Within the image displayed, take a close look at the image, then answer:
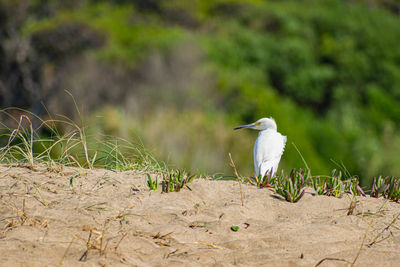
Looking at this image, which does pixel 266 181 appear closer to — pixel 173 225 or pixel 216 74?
pixel 173 225

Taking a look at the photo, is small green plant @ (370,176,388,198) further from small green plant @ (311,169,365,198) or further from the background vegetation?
the background vegetation

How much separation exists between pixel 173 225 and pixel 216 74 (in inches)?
458

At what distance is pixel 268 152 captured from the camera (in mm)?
4391

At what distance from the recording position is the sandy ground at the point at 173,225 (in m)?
2.46

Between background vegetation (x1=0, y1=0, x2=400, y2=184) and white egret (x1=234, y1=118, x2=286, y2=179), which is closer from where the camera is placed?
white egret (x1=234, y1=118, x2=286, y2=179)

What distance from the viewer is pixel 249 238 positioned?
8.92ft

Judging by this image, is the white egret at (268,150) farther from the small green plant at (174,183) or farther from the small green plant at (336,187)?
the small green plant at (174,183)

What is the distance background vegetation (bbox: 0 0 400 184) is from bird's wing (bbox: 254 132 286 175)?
58.7 inches

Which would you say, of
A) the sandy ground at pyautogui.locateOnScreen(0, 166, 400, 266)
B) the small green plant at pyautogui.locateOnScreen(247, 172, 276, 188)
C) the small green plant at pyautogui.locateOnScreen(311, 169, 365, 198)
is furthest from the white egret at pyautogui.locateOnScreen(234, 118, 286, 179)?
the sandy ground at pyautogui.locateOnScreen(0, 166, 400, 266)

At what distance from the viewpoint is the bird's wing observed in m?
4.32

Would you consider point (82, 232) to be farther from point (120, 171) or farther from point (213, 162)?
point (213, 162)

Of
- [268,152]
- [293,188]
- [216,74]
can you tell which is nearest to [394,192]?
[293,188]

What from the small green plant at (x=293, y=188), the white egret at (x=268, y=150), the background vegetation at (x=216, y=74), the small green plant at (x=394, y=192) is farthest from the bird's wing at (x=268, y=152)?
the background vegetation at (x=216, y=74)

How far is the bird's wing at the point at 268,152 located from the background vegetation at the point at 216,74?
4.89ft
